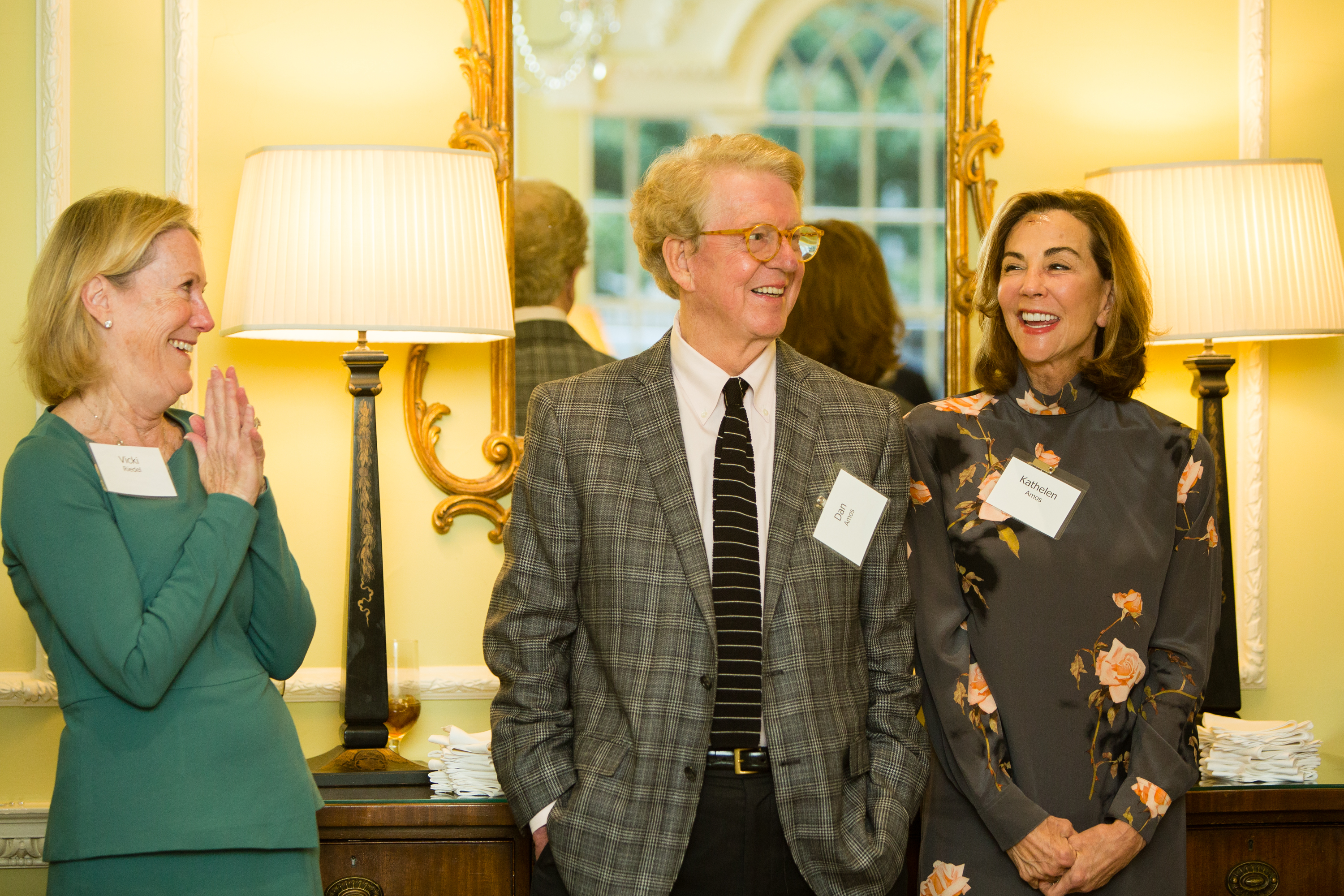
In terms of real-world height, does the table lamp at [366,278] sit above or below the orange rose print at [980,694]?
above

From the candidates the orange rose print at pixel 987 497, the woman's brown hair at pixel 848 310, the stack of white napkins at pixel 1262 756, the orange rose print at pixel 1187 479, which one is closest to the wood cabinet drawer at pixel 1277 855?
the stack of white napkins at pixel 1262 756

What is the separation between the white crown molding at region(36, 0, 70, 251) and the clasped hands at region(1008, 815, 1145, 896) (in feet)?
8.30

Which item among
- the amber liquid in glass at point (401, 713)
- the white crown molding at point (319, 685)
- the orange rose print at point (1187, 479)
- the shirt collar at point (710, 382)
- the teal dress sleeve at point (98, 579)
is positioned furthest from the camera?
the white crown molding at point (319, 685)

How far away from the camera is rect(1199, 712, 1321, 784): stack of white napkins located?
Result: 2.45m

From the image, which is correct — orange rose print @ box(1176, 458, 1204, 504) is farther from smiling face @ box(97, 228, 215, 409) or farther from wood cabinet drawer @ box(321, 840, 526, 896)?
smiling face @ box(97, 228, 215, 409)

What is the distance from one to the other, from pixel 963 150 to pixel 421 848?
2.10 meters

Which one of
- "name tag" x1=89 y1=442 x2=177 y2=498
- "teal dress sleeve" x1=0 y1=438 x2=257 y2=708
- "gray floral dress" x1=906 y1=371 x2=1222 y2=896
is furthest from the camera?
"gray floral dress" x1=906 y1=371 x2=1222 y2=896

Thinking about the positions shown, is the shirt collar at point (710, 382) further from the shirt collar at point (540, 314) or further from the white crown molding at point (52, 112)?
the white crown molding at point (52, 112)

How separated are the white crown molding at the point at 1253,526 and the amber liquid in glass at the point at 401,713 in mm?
2116

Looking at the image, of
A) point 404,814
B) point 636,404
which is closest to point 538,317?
point 636,404

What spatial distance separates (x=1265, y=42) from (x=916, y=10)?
0.96 m

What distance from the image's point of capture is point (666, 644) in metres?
1.74

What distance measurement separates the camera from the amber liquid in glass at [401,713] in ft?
8.33

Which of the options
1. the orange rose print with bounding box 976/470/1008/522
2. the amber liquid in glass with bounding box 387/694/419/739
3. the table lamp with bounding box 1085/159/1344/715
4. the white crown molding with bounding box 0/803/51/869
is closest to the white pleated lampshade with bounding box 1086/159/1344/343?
the table lamp with bounding box 1085/159/1344/715
